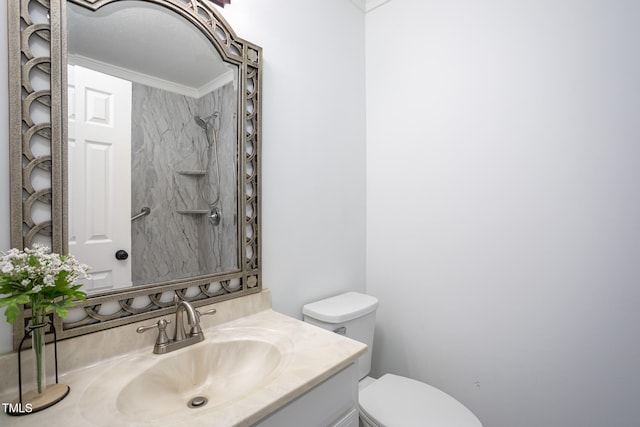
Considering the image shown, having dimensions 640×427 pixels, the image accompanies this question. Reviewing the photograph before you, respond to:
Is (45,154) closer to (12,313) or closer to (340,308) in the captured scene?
(12,313)

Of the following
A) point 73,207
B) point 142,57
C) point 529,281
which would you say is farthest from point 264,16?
point 529,281

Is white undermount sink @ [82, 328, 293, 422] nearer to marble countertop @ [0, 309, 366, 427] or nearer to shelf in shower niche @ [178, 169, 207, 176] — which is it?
marble countertop @ [0, 309, 366, 427]

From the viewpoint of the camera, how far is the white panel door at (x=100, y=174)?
816mm

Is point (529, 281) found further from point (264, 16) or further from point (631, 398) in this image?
point (264, 16)

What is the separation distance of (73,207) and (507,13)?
5.79ft

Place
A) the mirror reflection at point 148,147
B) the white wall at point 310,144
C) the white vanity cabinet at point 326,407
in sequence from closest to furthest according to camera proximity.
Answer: the white vanity cabinet at point 326,407
the mirror reflection at point 148,147
the white wall at point 310,144

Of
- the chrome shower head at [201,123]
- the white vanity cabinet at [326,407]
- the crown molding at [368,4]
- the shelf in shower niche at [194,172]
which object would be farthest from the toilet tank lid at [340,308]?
the crown molding at [368,4]

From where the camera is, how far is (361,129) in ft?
5.74

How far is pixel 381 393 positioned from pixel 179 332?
2.91 feet

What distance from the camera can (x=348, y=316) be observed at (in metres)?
1.33

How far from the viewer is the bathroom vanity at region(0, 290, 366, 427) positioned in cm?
Answer: 63

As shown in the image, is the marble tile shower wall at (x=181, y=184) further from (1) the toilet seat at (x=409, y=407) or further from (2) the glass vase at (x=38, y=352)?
(1) the toilet seat at (x=409, y=407)

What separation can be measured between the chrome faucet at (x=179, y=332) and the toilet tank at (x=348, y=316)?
1.71 feet

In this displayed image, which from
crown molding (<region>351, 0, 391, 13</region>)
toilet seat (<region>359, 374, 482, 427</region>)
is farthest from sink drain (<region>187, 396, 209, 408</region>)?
crown molding (<region>351, 0, 391, 13</region>)
